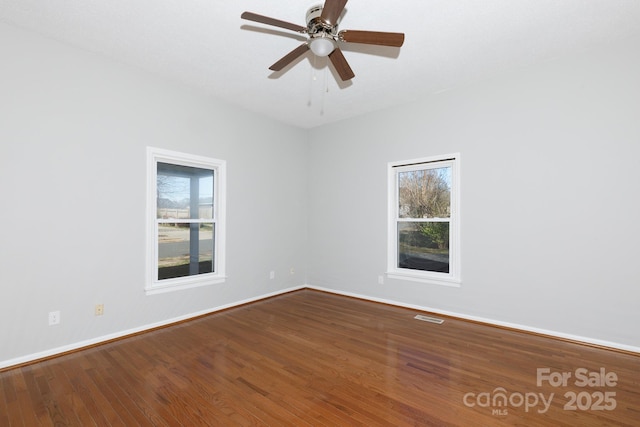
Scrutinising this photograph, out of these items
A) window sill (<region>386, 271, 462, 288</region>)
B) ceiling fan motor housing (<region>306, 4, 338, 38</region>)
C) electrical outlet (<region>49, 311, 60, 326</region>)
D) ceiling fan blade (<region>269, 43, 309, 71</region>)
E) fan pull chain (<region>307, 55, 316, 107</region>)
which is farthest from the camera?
window sill (<region>386, 271, 462, 288</region>)

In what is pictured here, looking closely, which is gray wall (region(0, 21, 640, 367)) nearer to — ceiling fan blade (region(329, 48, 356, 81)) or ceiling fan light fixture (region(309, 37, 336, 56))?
ceiling fan blade (region(329, 48, 356, 81))

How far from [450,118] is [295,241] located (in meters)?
3.04

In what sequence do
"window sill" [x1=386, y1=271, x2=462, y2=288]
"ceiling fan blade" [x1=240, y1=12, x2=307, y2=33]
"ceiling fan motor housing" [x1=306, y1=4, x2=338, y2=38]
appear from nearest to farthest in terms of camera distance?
"ceiling fan blade" [x1=240, y1=12, x2=307, y2=33] < "ceiling fan motor housing" [x1=306, y1=4, x2=338, y2=38] < "window sill" [x1=386, y1=271, x2=462, y2=288]

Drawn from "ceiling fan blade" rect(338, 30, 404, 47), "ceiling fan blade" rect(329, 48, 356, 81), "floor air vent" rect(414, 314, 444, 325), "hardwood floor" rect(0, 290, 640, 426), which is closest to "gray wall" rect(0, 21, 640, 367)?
"floor air vent" rect(414, 314, 444, 325)

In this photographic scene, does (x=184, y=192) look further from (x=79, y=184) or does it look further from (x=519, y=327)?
(x=519, y=327)

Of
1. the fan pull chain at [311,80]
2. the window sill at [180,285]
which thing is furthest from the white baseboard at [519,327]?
the fan pull chain at [311,80]

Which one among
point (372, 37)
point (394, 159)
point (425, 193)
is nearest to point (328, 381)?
point (372, 37)

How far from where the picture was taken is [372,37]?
2258 millimetres

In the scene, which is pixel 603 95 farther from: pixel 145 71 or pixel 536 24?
pixel 145 71

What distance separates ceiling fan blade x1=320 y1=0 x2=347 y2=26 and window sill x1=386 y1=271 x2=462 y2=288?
126 inches

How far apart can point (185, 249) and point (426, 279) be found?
319 cm

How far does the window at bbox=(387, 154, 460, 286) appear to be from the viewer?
3.95m

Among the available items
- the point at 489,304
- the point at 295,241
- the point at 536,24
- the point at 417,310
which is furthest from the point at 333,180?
the point at 536,24

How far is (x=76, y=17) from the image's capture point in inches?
101
